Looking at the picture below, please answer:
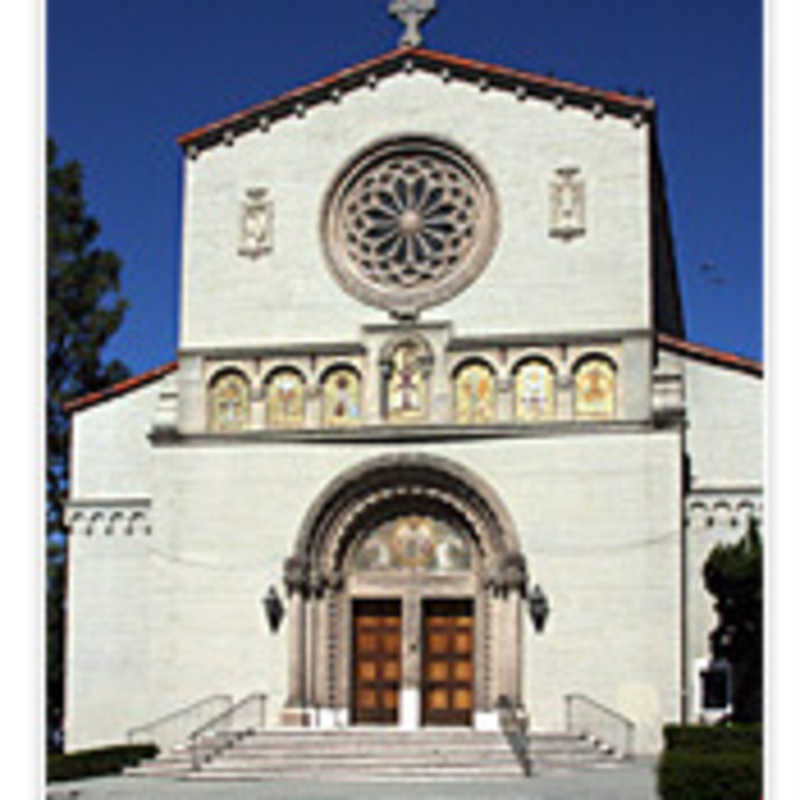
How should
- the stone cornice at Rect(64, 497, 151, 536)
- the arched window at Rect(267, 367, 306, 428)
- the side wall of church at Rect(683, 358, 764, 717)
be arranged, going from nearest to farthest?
1. the side wall of church at Rect(683, 358, 764, 717)
2. the arched window at Rect(267, 367, 306, 428)
3. the stone cornice at Rect(64, 497, 151, 536)

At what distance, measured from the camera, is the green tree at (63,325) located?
2805 cm

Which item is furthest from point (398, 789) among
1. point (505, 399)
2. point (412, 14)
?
point (412, 14)

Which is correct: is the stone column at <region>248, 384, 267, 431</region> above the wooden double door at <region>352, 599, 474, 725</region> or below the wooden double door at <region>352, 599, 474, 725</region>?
above

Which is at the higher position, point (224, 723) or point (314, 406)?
point (314, 406)

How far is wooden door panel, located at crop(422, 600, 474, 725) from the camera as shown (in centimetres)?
2358

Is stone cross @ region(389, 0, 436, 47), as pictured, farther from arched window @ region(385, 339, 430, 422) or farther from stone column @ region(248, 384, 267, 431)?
stone column @ region(248, 384, 267, 431)

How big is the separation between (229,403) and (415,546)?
12.4ft

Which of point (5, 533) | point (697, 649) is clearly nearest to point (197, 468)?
point (697, 649)

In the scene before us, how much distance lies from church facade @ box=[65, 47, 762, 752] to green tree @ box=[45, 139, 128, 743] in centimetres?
269

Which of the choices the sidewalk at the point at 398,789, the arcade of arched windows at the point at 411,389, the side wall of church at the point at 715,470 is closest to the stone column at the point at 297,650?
the arcade of arched windows at the point at 411,389

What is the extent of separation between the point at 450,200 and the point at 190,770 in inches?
379

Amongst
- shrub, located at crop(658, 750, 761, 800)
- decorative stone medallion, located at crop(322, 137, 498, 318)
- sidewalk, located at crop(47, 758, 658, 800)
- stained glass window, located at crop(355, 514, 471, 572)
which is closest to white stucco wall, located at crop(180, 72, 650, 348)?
decorative stone medallion, located at crop(322, 137, 498, 318)

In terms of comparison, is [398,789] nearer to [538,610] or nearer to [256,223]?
[538,610]

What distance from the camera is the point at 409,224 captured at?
81.0 ft
